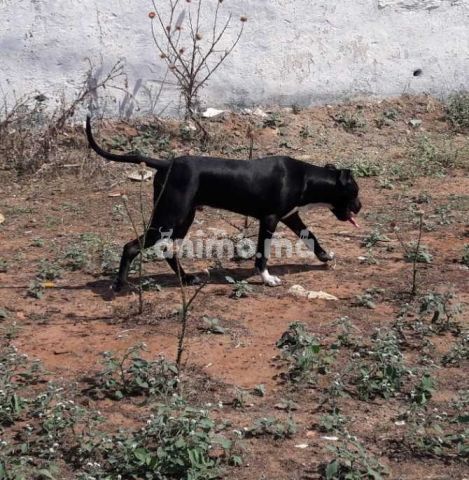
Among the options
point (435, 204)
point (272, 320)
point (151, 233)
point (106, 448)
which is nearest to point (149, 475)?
point (106, 448)

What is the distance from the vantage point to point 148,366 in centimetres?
505

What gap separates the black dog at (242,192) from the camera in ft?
21.6

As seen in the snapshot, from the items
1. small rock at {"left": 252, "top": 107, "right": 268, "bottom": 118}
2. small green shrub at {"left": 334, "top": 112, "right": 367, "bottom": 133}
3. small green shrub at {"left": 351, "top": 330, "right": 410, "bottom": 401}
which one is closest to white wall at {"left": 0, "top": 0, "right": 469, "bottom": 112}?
small rock at {"left": 252, "top": 107, "right": 268, "bottom": 118}

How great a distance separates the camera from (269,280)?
6.86m

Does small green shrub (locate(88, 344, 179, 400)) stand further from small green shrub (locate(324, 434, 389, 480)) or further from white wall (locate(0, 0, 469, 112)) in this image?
white wall (locate(0, 0, 469, 112))

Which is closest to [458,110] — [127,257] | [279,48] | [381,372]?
[279,48]

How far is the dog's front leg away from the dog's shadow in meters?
0.09

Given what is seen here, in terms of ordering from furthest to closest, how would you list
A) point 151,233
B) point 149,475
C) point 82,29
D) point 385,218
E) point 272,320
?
point 82,29, point 385,218, point 151,233, point 272,320, point 149,475

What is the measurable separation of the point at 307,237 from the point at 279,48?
3931 mm

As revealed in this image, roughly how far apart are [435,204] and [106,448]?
5.14 m

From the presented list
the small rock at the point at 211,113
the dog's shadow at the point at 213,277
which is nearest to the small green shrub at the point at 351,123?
the small rock at the point at 211,113

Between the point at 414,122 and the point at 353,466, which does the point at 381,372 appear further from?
the point at 414,122

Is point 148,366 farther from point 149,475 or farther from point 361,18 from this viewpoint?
point 361,18

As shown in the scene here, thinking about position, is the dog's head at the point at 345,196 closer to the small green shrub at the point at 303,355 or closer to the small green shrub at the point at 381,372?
the small green shrub at the point at 303,355
